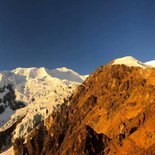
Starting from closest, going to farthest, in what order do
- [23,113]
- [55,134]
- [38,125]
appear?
[55,134] → [38,125] → [23,113]

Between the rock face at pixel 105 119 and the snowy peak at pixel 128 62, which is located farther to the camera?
the snowy peak at pixel 128 62

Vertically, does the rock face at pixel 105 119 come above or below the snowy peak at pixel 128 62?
below

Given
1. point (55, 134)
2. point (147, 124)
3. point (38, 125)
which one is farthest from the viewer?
point (38, 125)

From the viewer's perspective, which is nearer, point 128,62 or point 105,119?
point 105,119

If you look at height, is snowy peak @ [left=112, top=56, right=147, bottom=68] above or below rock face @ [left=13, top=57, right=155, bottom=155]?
above

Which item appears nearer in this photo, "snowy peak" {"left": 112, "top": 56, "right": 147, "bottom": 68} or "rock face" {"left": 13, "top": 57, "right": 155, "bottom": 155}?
"rock face" {"left": 13, "top": 57, "right": 155, "bottom": 155}

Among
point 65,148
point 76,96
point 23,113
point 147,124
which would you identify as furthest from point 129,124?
point 23,113

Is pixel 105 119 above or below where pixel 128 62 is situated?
below

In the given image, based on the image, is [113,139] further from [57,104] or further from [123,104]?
[57,104]
